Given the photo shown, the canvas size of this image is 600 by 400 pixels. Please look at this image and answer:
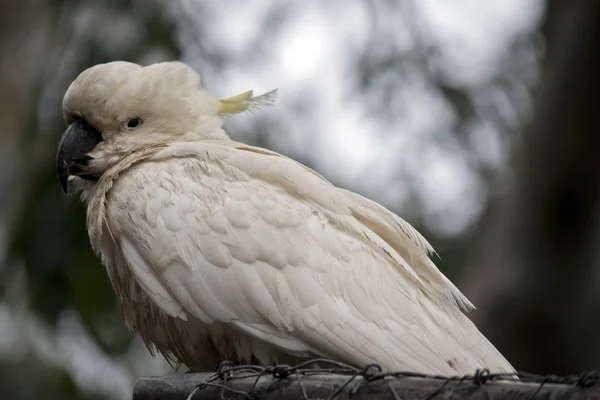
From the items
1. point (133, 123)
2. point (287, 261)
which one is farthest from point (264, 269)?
point (133, 123)

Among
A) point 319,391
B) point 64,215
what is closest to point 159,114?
point 319,391

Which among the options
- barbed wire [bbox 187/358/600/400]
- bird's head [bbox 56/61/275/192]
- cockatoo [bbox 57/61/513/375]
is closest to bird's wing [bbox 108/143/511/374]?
cockatoo [bbox 57/61/513/375]

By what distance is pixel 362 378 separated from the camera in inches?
55.4

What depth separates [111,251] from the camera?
2.40m

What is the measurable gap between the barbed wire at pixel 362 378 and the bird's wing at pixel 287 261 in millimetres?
478

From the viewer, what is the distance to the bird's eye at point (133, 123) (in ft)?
8.77

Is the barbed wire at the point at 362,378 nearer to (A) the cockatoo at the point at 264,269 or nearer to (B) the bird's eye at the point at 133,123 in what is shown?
(A) the cockatoo at the point at 264,269

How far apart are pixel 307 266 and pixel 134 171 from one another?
565 millimetres

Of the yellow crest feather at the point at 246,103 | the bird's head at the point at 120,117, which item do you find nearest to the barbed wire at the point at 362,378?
the bird's head at the point at 120,117

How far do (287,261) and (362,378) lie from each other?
79cm

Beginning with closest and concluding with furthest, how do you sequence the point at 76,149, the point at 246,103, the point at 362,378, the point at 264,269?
the point at 362,378
the point at 264,269
the point at 76,149
the point at 246,103

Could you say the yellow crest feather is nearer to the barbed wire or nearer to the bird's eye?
the bird's eye

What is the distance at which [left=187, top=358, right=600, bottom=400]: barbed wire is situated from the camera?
128 cm

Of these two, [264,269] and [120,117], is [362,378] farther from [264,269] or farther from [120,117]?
[120,117]
